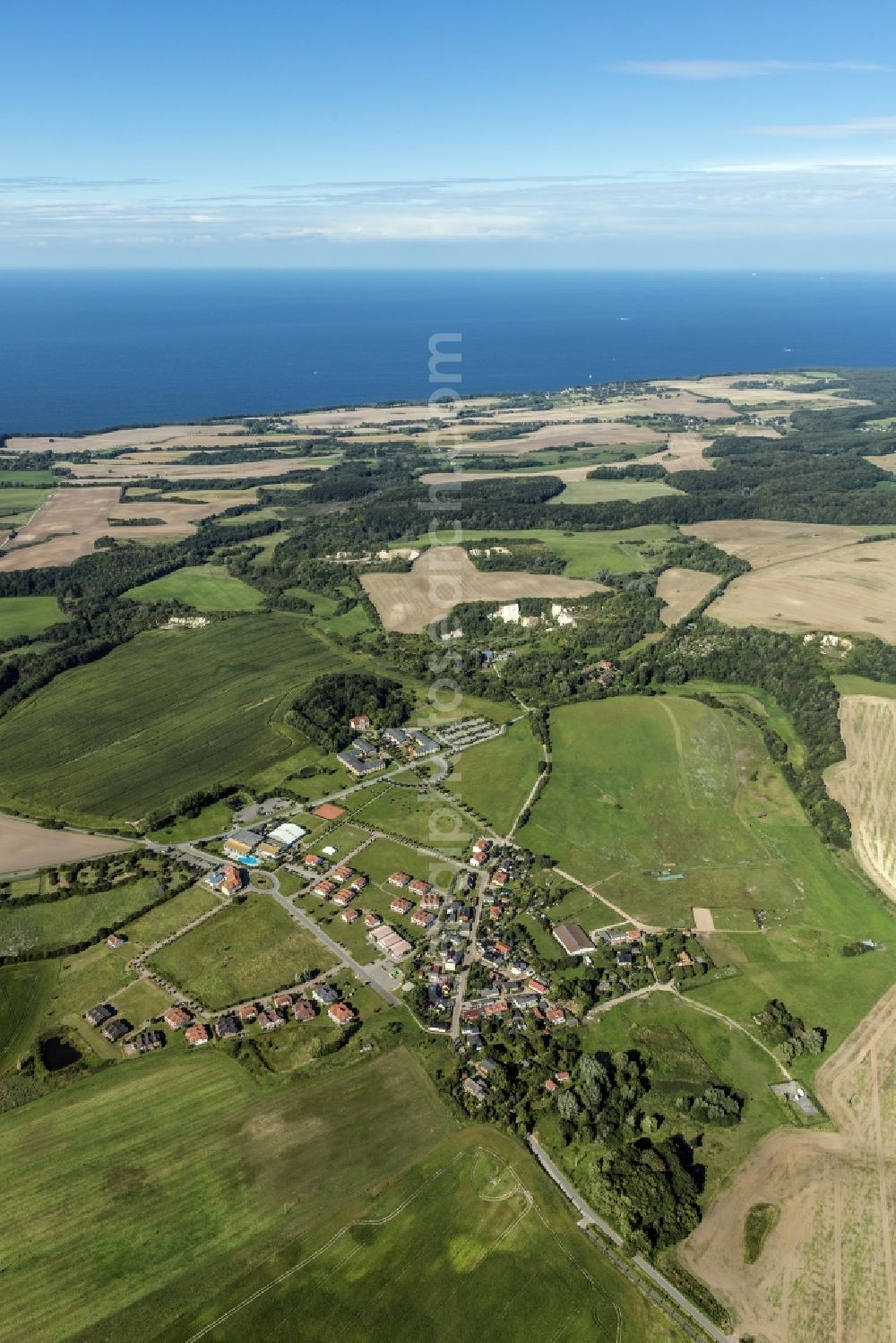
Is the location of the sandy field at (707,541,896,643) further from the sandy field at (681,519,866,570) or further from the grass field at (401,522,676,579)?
the grass field at (401,522,676,579)

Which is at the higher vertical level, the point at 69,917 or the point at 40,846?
the point at 40,846

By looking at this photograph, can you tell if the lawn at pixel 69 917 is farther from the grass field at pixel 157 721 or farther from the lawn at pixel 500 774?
the lawn at pixel 500 774

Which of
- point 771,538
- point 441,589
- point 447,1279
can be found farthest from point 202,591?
point 447,1279

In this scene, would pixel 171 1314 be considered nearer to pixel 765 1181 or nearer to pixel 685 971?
pixel 765 1181

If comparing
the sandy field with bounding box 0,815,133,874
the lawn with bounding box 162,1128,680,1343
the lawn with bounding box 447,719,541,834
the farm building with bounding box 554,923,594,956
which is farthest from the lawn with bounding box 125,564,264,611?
Result: the lawn with bounding box 162,1128,680,1343

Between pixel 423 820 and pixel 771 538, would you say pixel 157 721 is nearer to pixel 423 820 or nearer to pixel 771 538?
pixel 423 820
